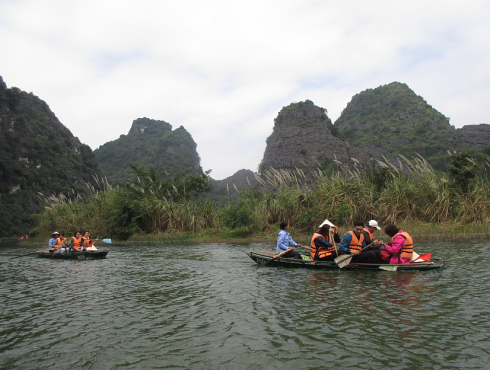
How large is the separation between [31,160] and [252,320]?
6789cm

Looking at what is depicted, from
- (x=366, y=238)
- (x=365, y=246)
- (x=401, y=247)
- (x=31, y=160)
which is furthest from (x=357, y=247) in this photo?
(x=31, y=160)

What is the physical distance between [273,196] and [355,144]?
8570 centimetres

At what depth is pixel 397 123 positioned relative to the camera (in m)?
104

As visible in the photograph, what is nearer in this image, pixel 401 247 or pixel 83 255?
pixel 401 247

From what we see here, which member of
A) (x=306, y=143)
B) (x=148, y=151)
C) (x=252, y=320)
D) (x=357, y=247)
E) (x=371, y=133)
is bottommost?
(x=252, y=320)

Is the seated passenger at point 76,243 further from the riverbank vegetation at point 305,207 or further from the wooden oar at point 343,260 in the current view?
the wooden oar at point 343,260

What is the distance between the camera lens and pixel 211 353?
4988mm

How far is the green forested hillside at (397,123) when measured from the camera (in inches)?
3494

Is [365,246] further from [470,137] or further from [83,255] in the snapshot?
[470,137]

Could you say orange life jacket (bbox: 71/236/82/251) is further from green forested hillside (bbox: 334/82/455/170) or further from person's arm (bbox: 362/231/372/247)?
green forested hillside (bbox: 334/82/455/170)

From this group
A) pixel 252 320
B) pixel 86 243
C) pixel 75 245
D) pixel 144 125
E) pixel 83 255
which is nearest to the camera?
pixel 252 320

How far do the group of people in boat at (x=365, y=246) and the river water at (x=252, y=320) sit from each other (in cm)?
58

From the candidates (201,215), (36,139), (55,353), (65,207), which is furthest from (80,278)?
(36,139)

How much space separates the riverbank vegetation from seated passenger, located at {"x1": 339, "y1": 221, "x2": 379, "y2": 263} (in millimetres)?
8427
